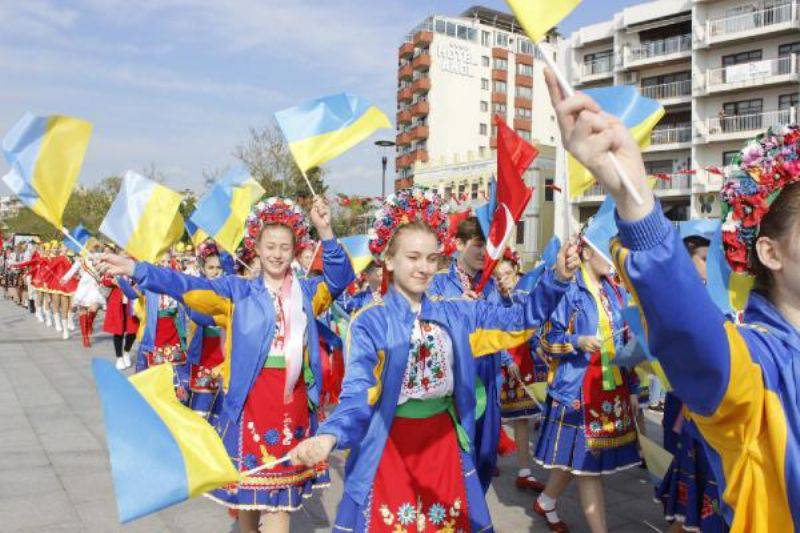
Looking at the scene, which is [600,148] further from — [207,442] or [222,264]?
[222,264]

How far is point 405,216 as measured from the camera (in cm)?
360

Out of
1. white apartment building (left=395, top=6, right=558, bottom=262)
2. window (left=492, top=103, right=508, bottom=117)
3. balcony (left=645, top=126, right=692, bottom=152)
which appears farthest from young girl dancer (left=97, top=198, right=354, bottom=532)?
window (left=492, top=103, right=508, bottom=117)

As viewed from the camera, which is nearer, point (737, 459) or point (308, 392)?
point (737, 459)

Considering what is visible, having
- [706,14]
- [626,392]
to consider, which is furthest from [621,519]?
[706,14]

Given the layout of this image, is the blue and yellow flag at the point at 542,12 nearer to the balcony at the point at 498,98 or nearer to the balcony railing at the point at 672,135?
the balcony railing at the point at 672,135

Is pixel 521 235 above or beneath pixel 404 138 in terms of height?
beneath

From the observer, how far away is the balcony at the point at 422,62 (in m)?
60.0

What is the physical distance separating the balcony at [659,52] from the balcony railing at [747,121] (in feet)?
13.4

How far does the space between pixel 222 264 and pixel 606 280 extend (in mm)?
3866

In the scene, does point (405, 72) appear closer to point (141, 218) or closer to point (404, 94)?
point (404, 94)

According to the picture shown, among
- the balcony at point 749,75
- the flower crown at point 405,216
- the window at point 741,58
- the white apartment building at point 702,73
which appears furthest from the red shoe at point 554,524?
the window at point 741,58

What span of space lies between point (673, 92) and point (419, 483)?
38418 mm

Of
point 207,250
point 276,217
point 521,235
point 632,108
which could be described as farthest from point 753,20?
point 276,217

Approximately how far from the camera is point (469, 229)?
557 centimetres
